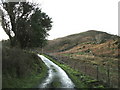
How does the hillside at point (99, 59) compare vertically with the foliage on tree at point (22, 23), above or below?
below

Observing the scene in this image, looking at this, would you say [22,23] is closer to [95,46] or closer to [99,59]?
[99,59]

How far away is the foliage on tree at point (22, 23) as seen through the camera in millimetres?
28453

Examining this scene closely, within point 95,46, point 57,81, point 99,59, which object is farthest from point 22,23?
point 95,46

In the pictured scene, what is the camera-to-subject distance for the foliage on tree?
28.5 meters

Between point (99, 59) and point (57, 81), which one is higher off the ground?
point (99, 59)

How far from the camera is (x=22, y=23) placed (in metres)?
28.4

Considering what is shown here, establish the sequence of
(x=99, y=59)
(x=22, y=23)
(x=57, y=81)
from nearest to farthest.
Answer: (x=57, y=81) < (x=22, y=23) < (x=99, y=59)

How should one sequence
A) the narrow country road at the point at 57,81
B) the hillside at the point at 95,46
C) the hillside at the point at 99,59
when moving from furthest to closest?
the hillside at the point at 95,46
the hillside at the point at 99,59
the narrow country road at the point at 57,81

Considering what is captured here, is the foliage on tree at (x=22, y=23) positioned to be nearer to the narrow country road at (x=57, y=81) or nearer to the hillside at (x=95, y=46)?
the narrow country road at (x=57, y=81)

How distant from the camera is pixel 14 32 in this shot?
94.7 feet

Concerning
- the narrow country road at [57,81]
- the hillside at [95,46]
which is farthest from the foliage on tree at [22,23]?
the hillside at [95,46]

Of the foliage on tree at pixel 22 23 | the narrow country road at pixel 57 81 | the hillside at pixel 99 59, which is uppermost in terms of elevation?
the foliage on tree at pixel 22 23

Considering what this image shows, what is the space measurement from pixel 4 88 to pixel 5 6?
773 inches

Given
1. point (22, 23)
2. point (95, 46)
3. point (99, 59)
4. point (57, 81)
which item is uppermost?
point (22, 23)
